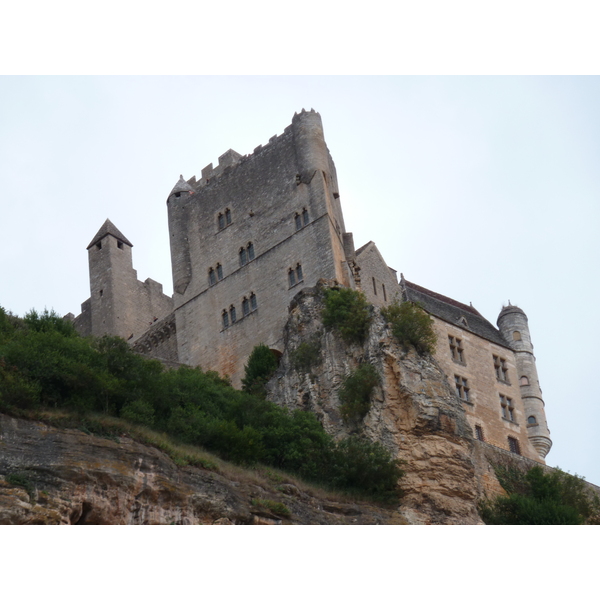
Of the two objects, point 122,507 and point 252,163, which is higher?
point 252,163

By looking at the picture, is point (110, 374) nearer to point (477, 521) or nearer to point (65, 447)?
point (65, 447)

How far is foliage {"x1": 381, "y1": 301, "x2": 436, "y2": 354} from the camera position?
38.2 meters

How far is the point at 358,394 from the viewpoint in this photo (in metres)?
37.1

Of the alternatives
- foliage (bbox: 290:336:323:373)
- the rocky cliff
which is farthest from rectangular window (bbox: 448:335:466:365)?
foliage (bbox: 290:336:323:373)

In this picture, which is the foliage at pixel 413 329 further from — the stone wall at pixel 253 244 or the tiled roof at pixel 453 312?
the tiled roof at pixel 453 312

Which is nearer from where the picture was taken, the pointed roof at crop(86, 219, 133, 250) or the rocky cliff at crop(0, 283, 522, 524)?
the rocky cliff at crop(0, 283, 522, 524)

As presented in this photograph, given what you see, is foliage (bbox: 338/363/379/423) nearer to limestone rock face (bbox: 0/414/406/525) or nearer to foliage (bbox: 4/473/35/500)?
limestone rock face (bbox: 0/414/406/525)

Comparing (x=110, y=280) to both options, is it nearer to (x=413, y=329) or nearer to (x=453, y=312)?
(x=453, y=312)

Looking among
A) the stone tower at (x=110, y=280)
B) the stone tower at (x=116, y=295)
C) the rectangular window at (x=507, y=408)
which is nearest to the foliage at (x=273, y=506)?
the rectangular window at (x=507, y=408)

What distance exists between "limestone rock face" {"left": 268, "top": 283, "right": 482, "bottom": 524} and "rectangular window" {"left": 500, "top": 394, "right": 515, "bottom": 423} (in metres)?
9.04

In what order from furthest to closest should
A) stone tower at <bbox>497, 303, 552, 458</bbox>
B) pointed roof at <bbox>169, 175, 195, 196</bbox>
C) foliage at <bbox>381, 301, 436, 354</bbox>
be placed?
pointed roof at <bbox>169, 175, 195, 196</bbox>, stone tower at <bbox>497, 303, 552, 458</bbox>, foliage at <bbox>381, 301, 436, 354</bbox>

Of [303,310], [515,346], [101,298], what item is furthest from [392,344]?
[101,298]

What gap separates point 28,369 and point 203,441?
18.6 ft

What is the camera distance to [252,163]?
4906 cm
